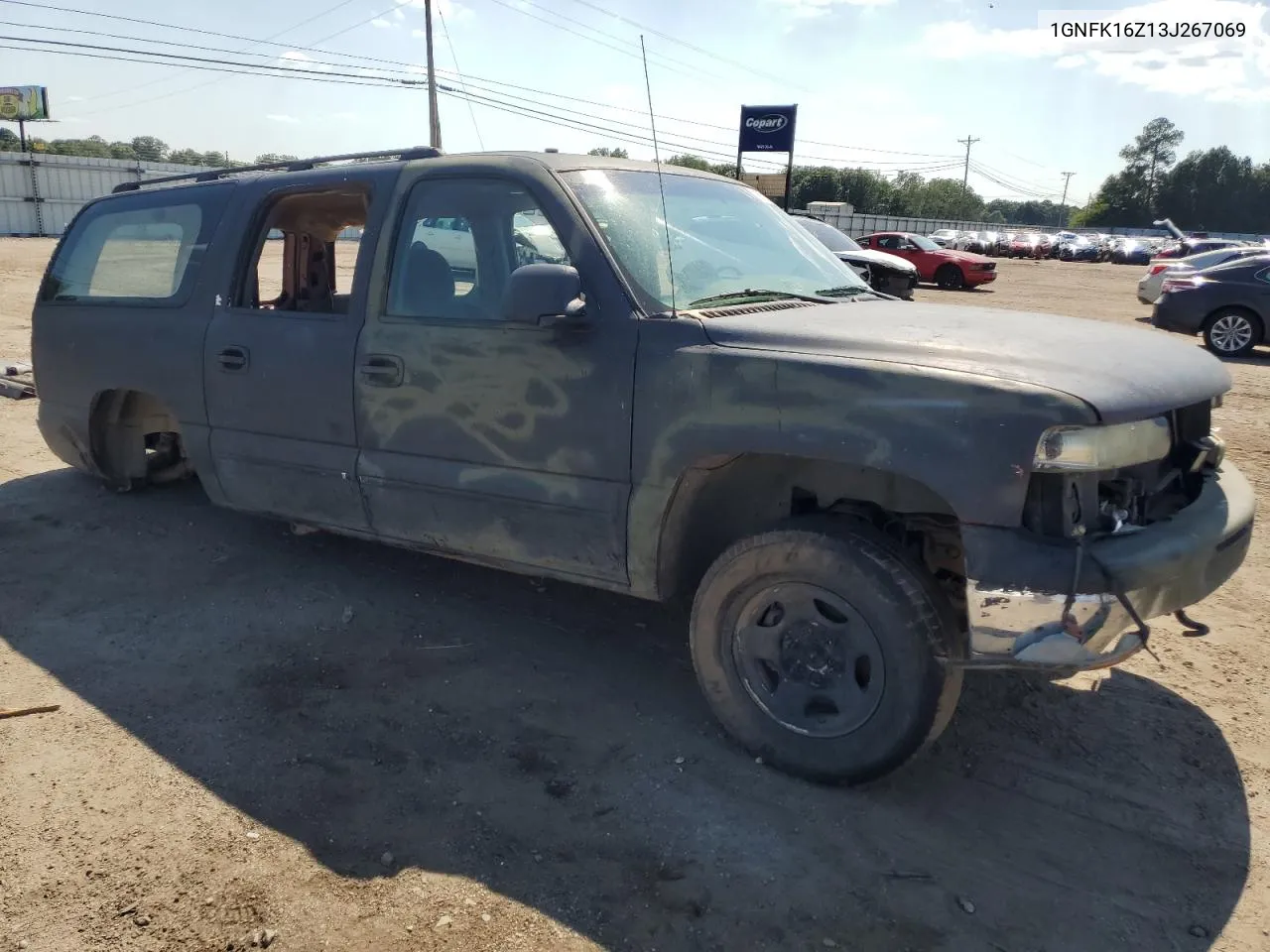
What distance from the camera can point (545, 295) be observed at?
121 inches

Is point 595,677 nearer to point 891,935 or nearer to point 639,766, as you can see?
point 639,766

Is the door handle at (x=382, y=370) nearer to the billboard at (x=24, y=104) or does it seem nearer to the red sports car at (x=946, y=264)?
the red sports car at (x=946, y=264)

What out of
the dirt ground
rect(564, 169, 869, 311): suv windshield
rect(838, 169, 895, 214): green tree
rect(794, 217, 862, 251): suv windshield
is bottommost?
the dirt ground

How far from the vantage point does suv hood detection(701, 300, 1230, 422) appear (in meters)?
2.56

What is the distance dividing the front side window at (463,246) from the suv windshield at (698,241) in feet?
0.83

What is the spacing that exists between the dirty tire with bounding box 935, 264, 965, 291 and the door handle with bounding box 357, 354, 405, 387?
24.5 meters

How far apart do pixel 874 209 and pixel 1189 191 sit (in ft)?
110

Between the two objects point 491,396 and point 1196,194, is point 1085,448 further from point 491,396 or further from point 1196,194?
point 1196,194

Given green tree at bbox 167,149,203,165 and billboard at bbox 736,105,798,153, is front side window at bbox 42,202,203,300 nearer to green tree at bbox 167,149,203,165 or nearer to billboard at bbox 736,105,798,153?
billboard at bbox 736,105,798,153

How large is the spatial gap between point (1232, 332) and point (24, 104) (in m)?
58.1

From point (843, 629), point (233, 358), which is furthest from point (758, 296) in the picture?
point (233, 358)

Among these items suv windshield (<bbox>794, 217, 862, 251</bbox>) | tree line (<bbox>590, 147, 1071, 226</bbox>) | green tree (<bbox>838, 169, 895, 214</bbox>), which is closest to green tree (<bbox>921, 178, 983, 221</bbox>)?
tree line (<bbox>590, 147, 1071, 226</bbox>)

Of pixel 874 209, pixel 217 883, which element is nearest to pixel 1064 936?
pixel 217 883

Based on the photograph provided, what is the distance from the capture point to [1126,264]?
5119cm
